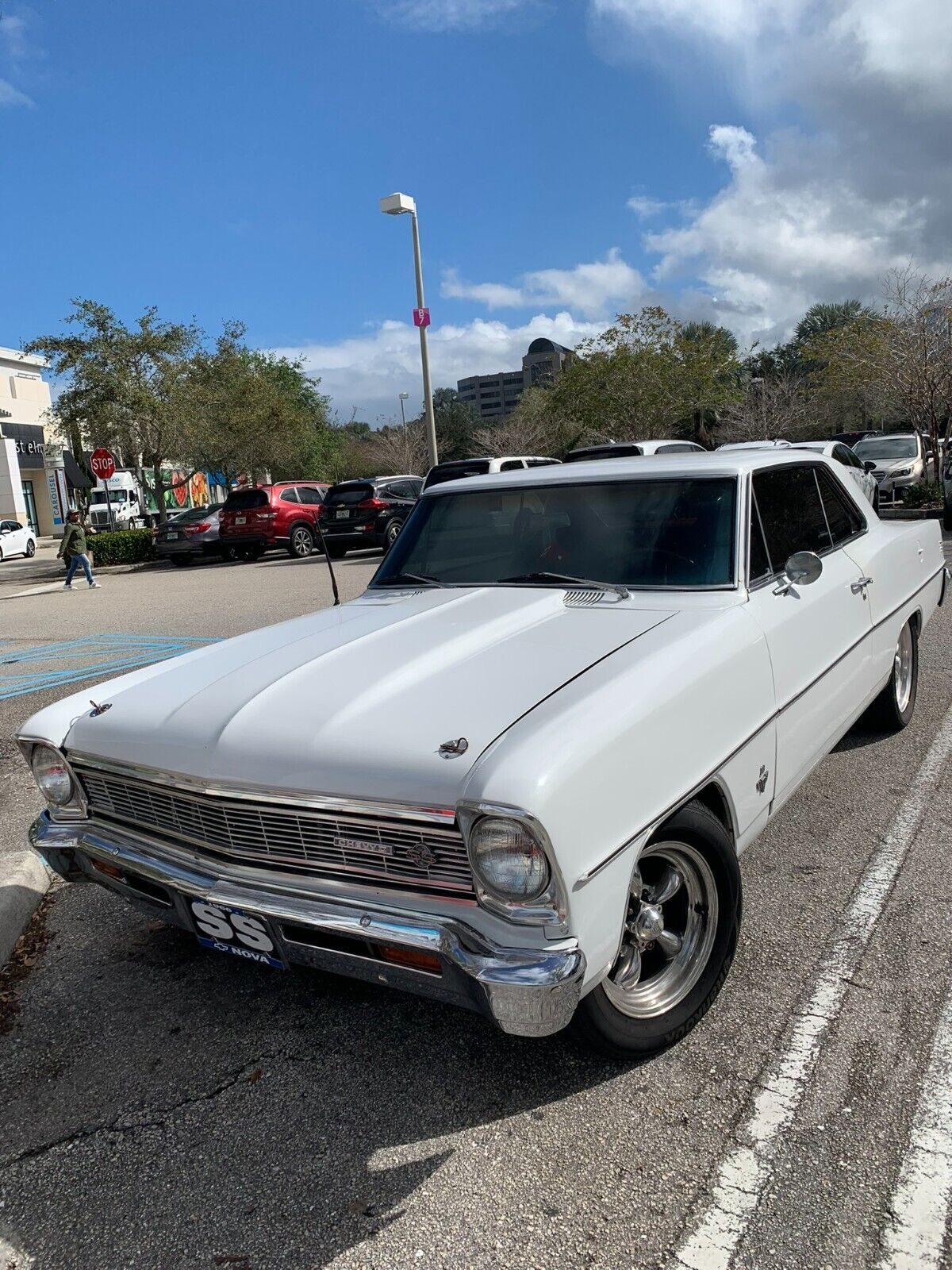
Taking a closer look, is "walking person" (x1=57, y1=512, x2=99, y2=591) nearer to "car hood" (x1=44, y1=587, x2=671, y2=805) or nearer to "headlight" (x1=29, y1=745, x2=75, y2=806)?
"car hood" (x1=44, y1=587, x2=671, y2=805)

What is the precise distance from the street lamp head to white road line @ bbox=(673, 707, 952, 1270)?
17634 mm

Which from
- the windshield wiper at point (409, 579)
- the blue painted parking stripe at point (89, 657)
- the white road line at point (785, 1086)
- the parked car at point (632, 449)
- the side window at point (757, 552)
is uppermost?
the parked car at point (632, 449)

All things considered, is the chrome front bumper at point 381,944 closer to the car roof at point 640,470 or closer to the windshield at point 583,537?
the windshield at point 583,537

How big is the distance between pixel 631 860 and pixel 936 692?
454cm

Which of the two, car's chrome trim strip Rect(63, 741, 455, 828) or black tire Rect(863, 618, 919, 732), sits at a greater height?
car's chrome trim strip Rect(63, 741, 455, 828)

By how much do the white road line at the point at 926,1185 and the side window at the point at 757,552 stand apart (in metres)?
1.64

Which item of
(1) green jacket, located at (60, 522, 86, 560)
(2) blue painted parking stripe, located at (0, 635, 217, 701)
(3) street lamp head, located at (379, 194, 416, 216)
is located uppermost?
(3) street lamp head, located at (379, 194, 416, 216)

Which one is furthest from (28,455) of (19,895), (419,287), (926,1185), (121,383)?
(926,1185)

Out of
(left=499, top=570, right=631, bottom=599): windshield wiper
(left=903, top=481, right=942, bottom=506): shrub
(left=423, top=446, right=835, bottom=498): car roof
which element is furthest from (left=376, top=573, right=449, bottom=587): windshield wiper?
(left=903, top=481, right=942, bottom=506): shrub

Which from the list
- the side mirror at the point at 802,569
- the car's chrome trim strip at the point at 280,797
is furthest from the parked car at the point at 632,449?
the car's chrome trim strip at the point at 280,797

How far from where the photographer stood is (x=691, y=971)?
2.81m

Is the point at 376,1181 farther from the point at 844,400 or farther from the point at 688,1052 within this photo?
the point at 844,400

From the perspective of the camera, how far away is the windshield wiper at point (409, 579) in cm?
405

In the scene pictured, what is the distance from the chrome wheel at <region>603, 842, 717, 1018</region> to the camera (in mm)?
2639
